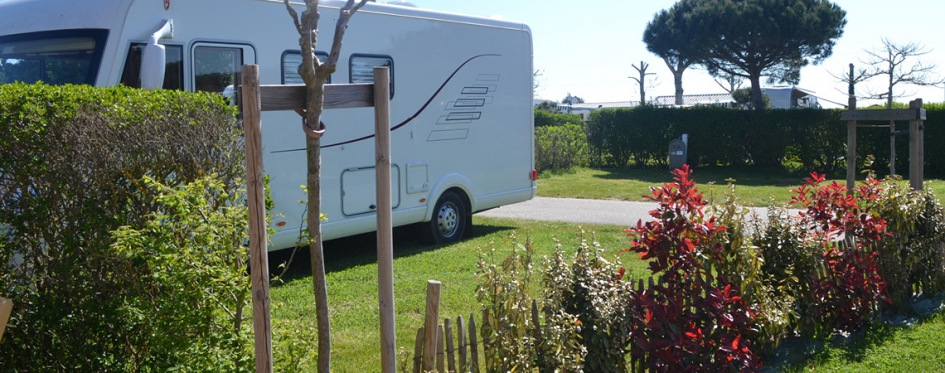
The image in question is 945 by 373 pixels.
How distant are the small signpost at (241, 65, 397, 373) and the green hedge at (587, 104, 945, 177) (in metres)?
17.7

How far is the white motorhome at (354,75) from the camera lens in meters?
6.68

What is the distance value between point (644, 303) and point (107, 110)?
115 inches

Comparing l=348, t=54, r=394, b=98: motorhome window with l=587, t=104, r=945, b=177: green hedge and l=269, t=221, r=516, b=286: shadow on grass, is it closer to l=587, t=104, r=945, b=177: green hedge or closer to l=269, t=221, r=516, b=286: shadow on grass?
l=269, t=221, r=516, b=286: shadow on grass

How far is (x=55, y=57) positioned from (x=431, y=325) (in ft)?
15.4

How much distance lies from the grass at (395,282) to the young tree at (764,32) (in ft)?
50.4

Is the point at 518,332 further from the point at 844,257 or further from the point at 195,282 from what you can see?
the point at 844,257

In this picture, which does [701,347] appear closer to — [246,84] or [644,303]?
[644,303]

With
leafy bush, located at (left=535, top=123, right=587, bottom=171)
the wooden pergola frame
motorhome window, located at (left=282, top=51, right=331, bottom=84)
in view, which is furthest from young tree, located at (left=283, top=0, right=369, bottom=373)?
leafy bush, located at (left=535, top=123, right=587, bottom=171)

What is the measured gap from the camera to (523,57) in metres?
10.8

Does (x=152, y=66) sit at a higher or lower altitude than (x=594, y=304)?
higher

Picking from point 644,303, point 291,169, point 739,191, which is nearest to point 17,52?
point 291,169

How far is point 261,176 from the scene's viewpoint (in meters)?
3.03

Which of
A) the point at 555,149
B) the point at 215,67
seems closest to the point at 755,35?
the point at 555,149

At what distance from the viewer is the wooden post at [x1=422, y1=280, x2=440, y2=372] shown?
11.7 ft
